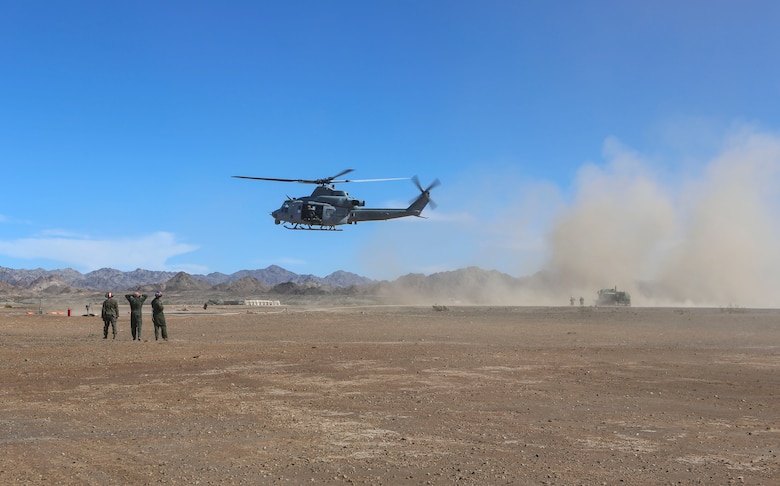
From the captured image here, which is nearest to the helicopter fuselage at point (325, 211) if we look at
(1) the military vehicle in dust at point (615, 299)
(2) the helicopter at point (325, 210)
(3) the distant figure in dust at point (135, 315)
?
(2) the helicopter at point (325, 210)

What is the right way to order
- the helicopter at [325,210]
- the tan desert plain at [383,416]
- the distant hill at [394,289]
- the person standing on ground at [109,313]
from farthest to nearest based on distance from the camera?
the distant hill at [394,289] < the helicopter at [325,210] < the person standing on ground at [109,313] < the tan desert plain at [383,416]

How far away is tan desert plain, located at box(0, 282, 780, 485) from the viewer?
7211 mm

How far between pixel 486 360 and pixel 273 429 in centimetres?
976

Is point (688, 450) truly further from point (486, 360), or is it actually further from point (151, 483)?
point (486, 360)

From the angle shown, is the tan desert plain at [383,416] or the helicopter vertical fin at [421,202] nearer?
the tan desert plain at [383,416]

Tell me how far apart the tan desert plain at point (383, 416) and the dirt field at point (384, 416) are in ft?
0.13

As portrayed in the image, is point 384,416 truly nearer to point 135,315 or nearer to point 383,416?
point 383,416

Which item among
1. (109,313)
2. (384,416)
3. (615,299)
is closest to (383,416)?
(384,416)

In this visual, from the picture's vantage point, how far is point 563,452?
26.3 ft

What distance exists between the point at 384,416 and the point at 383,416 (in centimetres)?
2

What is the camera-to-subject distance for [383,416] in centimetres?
1016

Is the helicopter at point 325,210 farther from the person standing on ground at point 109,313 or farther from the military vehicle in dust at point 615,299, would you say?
the military vehicle in dust at point 615,299

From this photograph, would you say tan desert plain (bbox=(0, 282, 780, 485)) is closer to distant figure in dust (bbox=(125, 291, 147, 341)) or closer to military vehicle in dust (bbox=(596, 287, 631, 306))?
distant figure in dust (bbox=(125, 291, 147, 341))

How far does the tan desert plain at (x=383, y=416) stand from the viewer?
7.21 m
